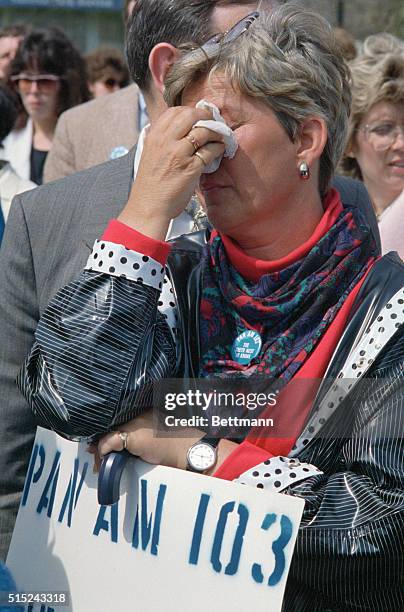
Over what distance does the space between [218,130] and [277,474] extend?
2.38ft

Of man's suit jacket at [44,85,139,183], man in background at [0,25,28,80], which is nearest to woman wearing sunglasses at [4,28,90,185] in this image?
man in background at [0,25,28,80]

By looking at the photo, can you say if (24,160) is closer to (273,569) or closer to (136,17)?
(136,17)

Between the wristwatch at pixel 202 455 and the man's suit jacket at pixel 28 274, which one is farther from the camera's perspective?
the man's suit jacket at pixel 28 274

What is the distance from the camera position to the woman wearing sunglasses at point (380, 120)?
495 centimetres

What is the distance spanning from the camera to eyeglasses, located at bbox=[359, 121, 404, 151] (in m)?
4.98

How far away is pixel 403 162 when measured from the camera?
197 inches

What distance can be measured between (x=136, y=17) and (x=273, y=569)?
1.88 m

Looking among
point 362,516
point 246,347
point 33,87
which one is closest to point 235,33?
point 246,347

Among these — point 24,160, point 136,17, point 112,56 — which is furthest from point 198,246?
point 112,56

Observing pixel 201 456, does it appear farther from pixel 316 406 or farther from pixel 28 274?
pixel 28 274

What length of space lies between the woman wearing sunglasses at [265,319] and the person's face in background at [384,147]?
8.32ft

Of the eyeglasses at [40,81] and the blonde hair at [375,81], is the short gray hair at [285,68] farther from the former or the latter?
the eyeglasses at [40,81]

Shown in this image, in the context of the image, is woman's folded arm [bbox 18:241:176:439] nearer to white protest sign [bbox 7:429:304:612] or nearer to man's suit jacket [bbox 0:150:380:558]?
white protest sign [bbox 7:429:304:612]

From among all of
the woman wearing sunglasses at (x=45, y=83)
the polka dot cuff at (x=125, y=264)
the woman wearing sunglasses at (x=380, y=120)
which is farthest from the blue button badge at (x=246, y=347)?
the woman wearing sunglasses at (x=45, y=83)
